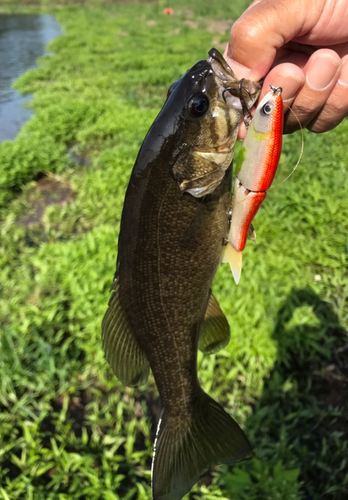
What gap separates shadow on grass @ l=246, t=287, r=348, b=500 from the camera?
252 cm

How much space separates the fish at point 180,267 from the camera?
1.41 meters

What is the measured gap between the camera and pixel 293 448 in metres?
2.62

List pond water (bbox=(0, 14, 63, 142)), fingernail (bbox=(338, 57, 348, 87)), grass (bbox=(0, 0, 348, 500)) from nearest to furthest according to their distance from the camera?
fingernail (bbox=(338, 57, 348, 87))
grass (bbox=(0, 0, 348, 500))
pond water (bbox=(0, 14, 63, 142))

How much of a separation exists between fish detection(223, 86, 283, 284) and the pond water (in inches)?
337

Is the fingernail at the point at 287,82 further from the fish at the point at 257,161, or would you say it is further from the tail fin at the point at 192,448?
the tail fin at the point at 192,448

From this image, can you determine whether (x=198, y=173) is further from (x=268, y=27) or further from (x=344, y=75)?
(x=344, y=75)

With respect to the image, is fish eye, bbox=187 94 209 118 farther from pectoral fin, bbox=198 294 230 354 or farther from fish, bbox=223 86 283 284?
pectoral fin, bbox=198 294 230 354

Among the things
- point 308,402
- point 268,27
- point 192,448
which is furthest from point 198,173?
point 308,402

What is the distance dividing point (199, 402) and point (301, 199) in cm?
339

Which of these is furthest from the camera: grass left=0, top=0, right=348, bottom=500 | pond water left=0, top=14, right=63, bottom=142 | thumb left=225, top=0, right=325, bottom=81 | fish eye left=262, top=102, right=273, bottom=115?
pond water left=0, top=14, right=63, bottom=142

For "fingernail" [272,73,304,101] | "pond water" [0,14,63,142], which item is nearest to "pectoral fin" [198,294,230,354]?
"fingernail" [272,73,304,101]

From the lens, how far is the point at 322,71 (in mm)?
1627

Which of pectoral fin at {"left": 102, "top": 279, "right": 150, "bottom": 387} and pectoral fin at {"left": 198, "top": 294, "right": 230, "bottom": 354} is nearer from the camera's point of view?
pectoral fin at {"left": 102, "top": 279, "right": 150, "bottom": 387}

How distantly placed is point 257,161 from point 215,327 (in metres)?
0.88
